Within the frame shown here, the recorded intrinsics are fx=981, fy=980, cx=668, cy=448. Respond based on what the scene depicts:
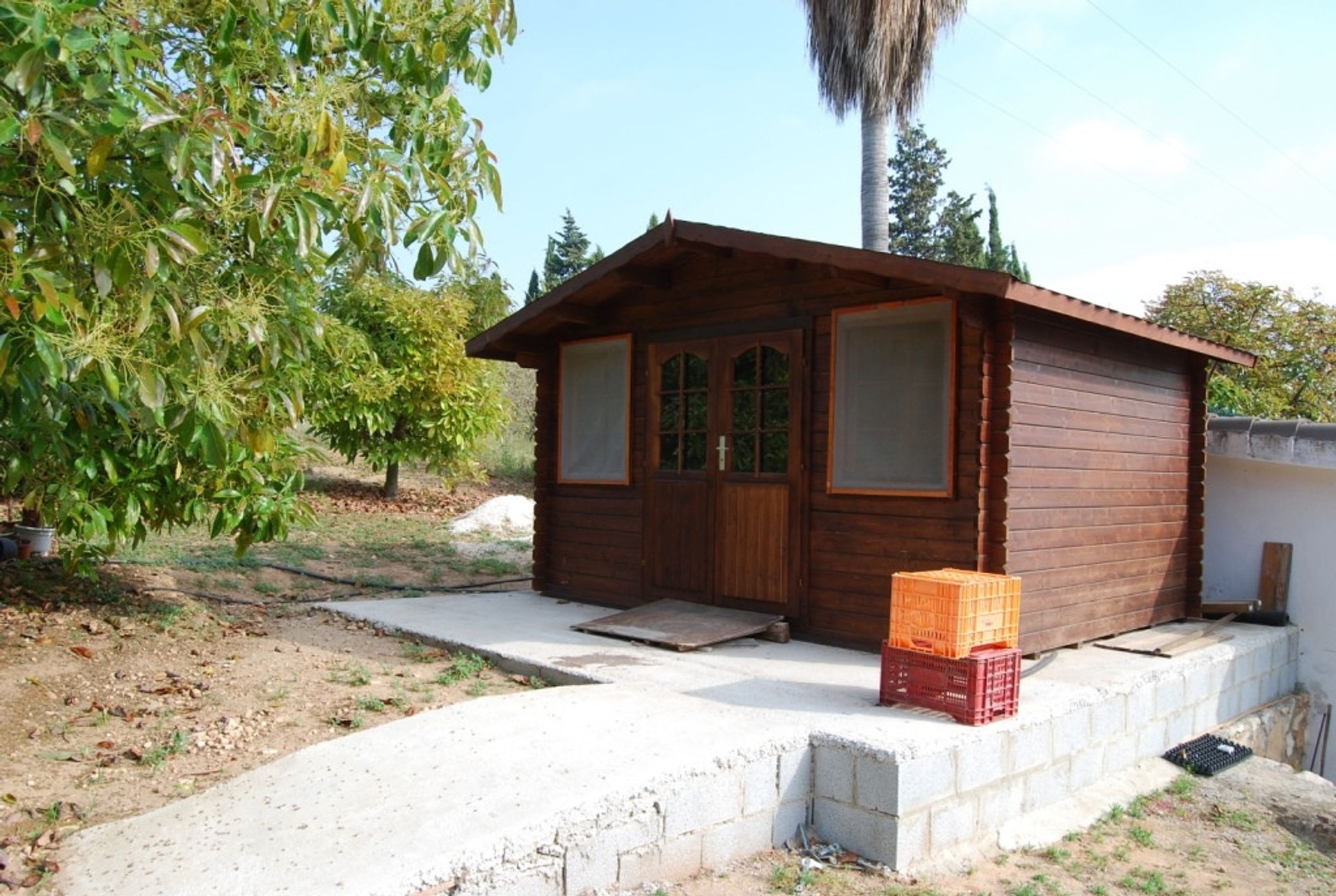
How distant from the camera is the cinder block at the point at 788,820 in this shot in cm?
404

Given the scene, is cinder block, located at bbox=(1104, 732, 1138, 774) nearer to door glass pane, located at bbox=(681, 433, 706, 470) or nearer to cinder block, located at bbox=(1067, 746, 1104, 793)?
cinder block, located at bbox=(1067, 746, 1104, 793)

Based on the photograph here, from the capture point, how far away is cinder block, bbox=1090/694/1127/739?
16.5ft

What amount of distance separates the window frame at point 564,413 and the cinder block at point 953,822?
152 inches

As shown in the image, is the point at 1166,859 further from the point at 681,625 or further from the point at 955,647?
the point at 681,625

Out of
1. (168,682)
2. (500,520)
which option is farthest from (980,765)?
(500,520)

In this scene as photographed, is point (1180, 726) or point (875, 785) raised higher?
point (875, 785)

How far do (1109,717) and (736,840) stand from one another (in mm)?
2386

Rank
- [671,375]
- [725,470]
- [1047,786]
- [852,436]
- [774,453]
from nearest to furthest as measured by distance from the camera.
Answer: [1047,786], [852,436], [774,453], [725,470], [671,375]

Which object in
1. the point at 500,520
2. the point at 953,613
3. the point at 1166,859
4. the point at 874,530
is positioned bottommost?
the point at 1166,859

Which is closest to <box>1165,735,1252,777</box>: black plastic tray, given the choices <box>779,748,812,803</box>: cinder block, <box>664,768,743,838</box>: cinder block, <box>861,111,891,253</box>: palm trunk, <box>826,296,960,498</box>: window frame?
<box>826,296,960,498</box>: window frame

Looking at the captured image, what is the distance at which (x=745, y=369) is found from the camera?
6750 millimetres

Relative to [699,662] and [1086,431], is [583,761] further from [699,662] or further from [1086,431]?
[1086,431]

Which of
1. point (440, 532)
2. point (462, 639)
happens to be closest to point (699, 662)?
point (462, 639)

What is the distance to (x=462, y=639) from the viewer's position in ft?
20.2
